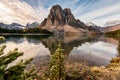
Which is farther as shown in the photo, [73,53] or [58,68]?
[73,53]

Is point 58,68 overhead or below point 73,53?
overhead

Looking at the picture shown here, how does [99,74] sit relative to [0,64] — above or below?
below

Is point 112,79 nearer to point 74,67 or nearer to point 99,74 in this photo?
point 99,74

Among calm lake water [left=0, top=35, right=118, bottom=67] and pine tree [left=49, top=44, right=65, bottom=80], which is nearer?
pine tree [left=49, top=44, right=65, bottom=80]

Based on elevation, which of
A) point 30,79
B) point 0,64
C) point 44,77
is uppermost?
point 0,64

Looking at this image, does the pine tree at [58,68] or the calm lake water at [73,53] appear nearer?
the pine tree at [58,68]

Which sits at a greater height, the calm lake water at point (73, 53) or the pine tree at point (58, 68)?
the pine tree at point (58, 68)

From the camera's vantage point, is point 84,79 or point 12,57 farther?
point 84,79

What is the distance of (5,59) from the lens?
7582mm

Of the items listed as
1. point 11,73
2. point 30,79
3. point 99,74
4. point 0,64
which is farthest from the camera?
point 99,74

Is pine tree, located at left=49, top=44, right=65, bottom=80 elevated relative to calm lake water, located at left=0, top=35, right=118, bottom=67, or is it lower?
elevated

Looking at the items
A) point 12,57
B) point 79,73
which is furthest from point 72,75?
point 12,57

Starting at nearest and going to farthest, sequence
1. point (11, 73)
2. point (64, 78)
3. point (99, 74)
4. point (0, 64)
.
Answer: point (0, 64) → point (11, 73) → point (64, 78) → point (99, 74)

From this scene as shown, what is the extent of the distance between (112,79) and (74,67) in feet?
13.5
